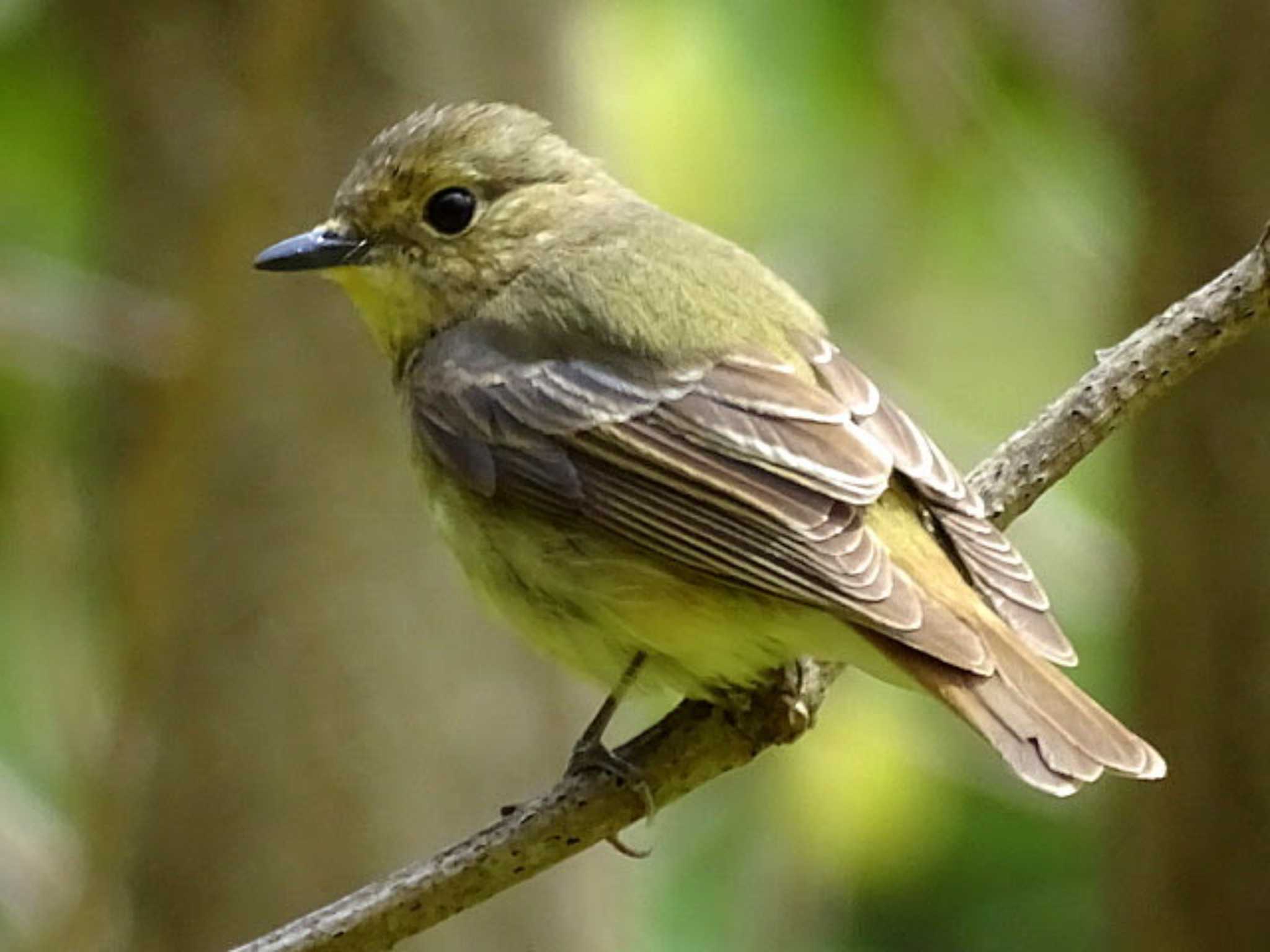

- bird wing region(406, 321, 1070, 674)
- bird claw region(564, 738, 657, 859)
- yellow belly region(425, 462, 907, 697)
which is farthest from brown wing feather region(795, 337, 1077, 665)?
bird claw region(564, 738, 657, 859)

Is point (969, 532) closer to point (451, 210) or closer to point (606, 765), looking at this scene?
point (606, 765)

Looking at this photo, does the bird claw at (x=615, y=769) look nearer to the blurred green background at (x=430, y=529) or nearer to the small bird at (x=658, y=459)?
the small bird at (x=658, y=459)

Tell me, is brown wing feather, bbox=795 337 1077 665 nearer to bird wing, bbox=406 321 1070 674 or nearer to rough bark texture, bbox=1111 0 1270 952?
bird wing, bbox=406 321 1070 674

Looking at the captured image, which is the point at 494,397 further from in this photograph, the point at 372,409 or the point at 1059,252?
the point at 1059,252

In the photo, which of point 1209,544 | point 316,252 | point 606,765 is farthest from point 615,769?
point 1209,544

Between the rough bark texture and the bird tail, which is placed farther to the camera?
the rough bark texture

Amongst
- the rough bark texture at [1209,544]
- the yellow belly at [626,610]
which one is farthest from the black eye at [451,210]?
the rough bark texture at [1209,544]

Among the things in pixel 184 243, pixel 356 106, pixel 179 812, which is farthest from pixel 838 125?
pixel 179 812
